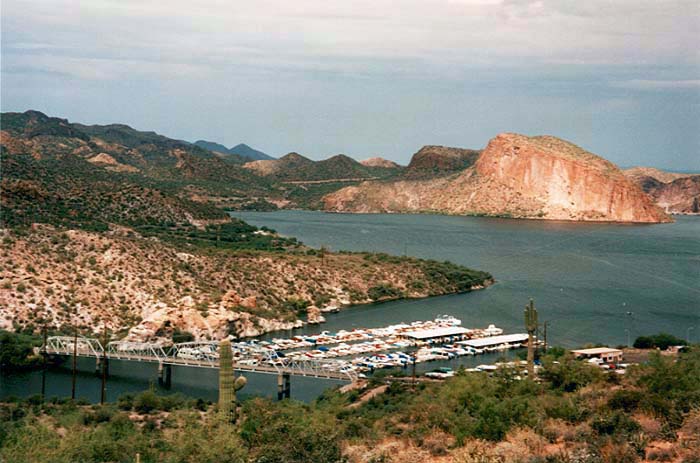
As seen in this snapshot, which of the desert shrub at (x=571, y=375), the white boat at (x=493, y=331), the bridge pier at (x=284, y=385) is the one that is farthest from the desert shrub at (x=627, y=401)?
the white boat at (x=493, y=331)

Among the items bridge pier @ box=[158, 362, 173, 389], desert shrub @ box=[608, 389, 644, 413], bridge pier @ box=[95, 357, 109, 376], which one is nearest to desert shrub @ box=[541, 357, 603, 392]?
desert shrub @ box=[608, 389, 644, 413]

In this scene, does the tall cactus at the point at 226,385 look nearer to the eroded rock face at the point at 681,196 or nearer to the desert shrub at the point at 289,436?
the desert shrub at the point at 289,436

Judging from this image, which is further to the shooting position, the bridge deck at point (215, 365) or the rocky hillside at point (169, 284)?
the rocky hillside at point (169, 284)

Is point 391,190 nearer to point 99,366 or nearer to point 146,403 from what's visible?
point 99,366

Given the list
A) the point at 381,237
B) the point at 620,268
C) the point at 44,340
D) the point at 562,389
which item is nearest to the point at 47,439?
the point at 562,389

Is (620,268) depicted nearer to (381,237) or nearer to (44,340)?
(381,237)
